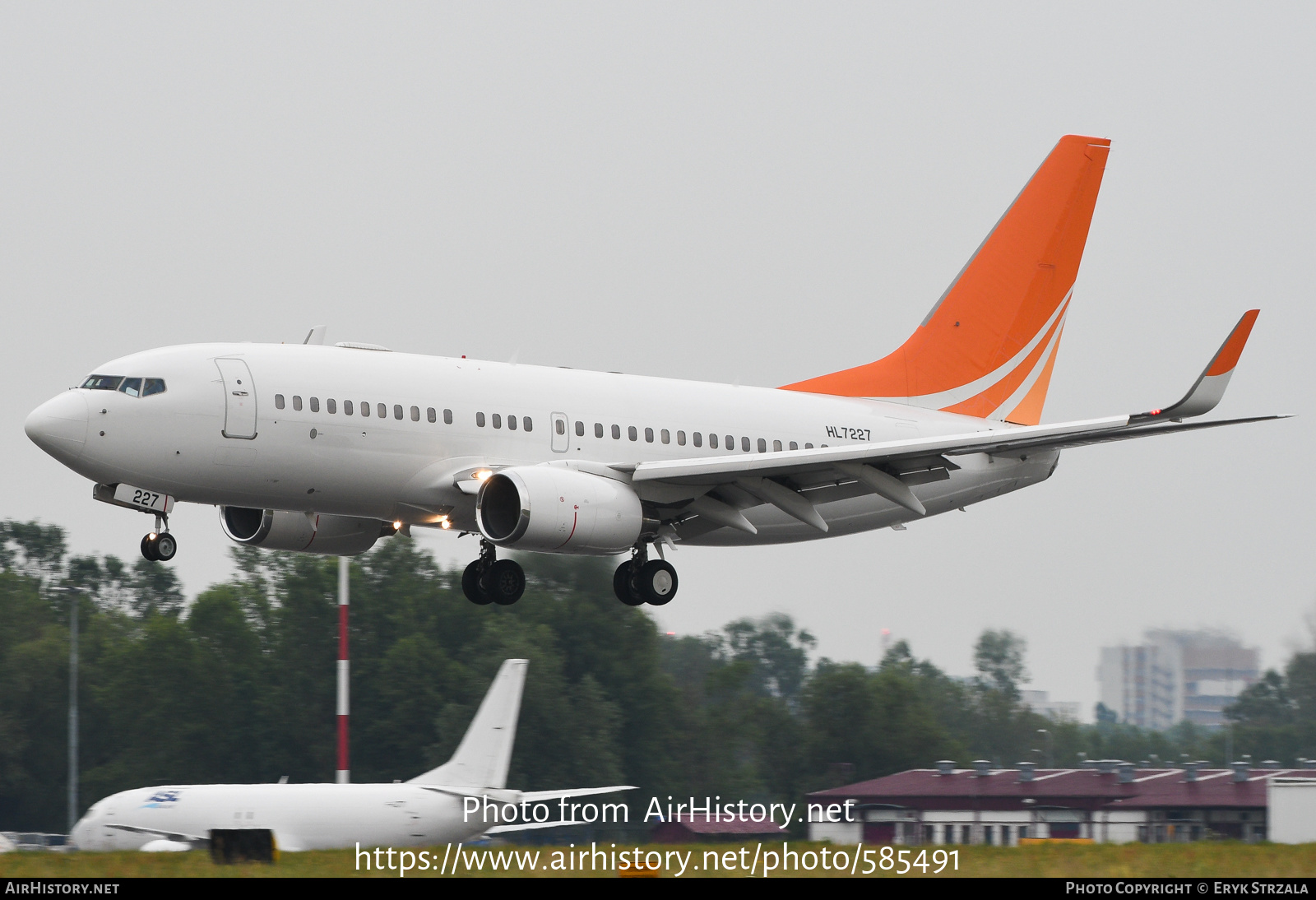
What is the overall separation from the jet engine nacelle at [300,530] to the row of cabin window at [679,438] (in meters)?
4.64

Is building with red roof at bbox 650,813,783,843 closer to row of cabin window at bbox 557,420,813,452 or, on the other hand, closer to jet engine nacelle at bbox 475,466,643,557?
row of cabin window at bbox 557,420,813,452

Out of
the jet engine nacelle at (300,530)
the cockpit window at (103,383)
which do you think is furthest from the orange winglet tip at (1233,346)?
the cockpit window at (103,383)

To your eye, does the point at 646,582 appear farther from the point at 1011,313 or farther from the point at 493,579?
the point at 1011,313

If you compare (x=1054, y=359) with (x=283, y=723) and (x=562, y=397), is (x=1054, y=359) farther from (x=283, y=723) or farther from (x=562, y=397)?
(x=283, y=723)

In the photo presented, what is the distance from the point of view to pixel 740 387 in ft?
123

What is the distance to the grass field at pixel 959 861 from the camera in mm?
21797

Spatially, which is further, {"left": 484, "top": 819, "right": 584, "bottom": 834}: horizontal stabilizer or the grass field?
{"left": 484, "top": 819, "right": 584, "bottom": 834}: horizontal stabilizer

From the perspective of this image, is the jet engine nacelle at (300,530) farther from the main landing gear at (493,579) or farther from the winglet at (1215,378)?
the winglet at (1215,378)

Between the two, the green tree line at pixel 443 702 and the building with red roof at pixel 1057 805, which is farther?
the green tree line at pixel 443 702

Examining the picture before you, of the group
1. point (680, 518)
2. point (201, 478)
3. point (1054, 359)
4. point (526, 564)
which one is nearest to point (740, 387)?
point (680, 518)

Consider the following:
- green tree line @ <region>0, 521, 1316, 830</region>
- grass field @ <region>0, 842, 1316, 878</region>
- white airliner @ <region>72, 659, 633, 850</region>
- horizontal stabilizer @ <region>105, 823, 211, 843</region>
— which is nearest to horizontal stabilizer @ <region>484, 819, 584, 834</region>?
white airliner @ <region>72, 659, 633, 850</region>

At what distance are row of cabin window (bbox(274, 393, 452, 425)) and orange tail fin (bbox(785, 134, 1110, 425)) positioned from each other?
12.0 metres

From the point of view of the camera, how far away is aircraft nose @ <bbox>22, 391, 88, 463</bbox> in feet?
96.1

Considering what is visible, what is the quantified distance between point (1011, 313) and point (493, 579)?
15.3 m
